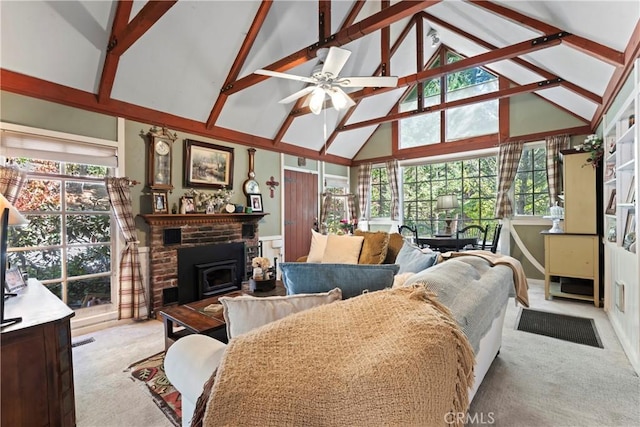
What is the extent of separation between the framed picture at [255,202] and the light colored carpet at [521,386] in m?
2.39

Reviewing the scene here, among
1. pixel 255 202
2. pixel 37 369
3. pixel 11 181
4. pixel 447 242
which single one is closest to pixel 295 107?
pixel 255 202

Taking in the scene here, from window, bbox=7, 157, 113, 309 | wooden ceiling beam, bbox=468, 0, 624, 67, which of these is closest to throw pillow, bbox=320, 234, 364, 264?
window, bbox=7, 157, 113, 309

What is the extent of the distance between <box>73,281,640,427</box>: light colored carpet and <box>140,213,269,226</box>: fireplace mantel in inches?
51.7

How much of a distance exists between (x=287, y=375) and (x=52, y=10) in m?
3.61

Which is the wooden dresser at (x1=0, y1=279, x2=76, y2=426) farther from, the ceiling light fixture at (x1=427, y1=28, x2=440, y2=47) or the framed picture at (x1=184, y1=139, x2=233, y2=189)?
the ceiling light fixture at (x1=427, y1=28, x2=440, y2=47)

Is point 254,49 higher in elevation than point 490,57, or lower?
higher

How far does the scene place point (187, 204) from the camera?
3.92 metres

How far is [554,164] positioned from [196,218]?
5.42m

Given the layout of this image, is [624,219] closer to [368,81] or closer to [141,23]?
[368,81]

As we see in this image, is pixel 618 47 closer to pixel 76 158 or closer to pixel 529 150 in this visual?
pixel 529 150

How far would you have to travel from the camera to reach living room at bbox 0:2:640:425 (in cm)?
268

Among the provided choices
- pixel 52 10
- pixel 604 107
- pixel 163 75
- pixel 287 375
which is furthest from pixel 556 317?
pixel 52 10

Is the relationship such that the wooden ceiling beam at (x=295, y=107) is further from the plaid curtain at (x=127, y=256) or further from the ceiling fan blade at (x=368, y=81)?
the plaid curtain at (x=127, y=256)

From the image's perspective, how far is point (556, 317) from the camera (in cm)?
329
